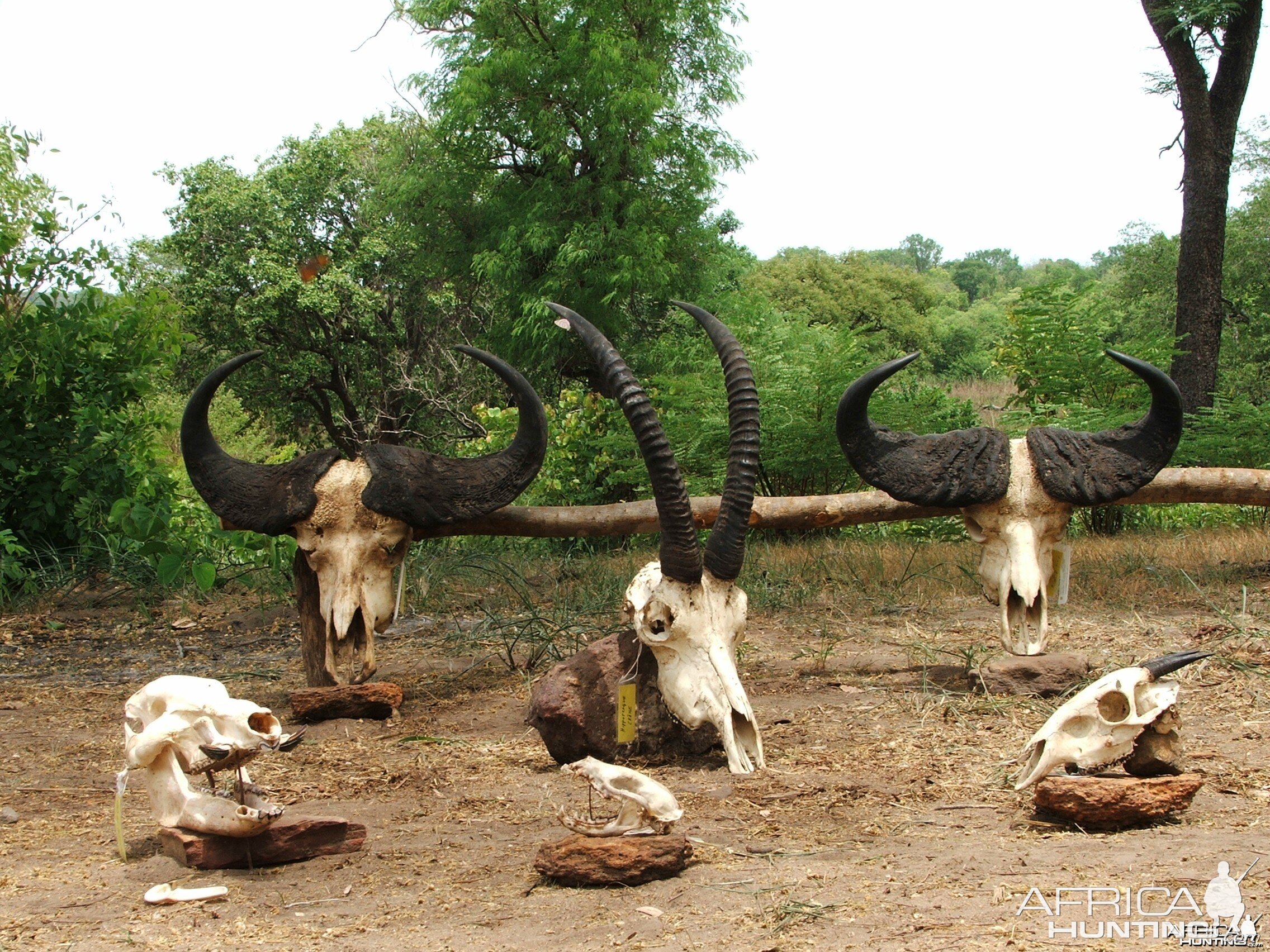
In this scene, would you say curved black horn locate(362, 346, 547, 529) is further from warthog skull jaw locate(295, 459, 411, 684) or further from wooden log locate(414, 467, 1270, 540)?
wooden log locate(414, 467, 1270, 540)

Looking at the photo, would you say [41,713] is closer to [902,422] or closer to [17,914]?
[17,914]

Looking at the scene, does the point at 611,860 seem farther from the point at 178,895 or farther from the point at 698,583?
the point at 698,583

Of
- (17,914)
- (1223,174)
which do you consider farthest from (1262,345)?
(17,914)

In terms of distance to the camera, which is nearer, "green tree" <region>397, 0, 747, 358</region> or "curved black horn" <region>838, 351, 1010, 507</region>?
"curved black horn" <region>838, 351, 1010, 507</region>

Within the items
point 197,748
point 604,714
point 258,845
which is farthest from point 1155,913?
point 197,748

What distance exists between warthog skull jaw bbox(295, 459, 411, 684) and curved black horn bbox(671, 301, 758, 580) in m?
2.07

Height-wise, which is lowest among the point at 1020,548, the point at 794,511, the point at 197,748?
the point at 197,748

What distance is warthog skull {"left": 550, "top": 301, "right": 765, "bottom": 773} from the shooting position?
15.5 feet

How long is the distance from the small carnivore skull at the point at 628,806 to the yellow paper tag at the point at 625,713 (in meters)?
1.19

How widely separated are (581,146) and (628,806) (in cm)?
1206

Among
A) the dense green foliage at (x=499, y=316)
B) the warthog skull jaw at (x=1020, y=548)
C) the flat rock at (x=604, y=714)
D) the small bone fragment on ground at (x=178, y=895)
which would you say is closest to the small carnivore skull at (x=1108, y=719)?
the flat rock at (x=604, y=714)

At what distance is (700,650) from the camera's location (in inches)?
190

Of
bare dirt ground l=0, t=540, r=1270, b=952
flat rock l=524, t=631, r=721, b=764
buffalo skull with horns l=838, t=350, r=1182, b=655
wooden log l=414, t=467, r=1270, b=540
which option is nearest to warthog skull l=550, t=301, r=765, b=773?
flat rock l=524, t=631, r=721, b=764

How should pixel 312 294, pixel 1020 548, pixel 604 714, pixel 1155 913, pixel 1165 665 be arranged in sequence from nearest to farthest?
pixel 1155 913
pixel 1165 665
pixel 604 714
pixel 1020 548
pixel 312 294
